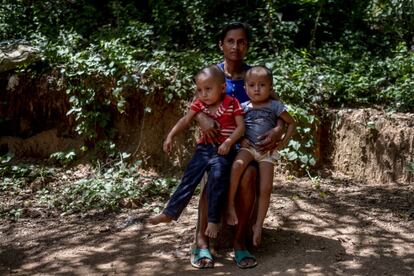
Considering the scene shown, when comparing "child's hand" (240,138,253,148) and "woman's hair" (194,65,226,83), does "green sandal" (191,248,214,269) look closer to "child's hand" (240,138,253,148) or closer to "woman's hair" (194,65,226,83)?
"child's hand" (240,138,253,148)

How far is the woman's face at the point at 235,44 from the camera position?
391cm

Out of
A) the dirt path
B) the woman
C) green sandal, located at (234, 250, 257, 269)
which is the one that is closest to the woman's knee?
the woman

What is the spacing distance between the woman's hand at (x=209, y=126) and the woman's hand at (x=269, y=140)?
0.32 metres

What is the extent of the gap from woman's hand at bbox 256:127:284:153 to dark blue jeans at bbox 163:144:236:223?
0.68 ft

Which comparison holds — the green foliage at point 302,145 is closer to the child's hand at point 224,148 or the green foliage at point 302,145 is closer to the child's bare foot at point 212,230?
the child's hand at point 224,148

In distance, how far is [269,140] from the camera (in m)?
3.71

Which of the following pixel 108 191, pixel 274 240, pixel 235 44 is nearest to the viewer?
Answer: pixel 235 44

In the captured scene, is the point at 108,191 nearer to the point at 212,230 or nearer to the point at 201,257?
the point at 201,257

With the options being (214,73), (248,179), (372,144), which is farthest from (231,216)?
(372,144)

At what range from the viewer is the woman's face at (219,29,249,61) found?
391 centimetres

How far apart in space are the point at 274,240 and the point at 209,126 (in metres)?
1.16

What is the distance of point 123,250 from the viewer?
4238 millimetres

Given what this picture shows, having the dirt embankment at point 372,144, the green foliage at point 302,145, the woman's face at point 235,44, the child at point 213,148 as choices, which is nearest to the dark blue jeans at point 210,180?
the child at point 213,148

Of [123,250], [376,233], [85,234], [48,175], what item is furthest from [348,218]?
[48,175]
